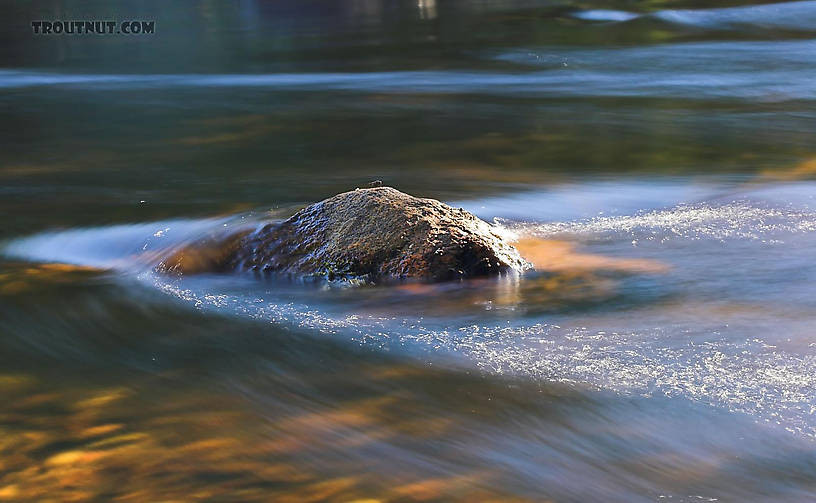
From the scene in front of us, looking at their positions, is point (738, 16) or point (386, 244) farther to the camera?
point (738, 16)

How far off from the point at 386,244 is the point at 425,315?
0.51 m

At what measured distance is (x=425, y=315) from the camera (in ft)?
12.8

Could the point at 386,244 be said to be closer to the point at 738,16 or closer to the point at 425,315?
the point at 425,315

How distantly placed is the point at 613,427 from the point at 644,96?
7.70 m

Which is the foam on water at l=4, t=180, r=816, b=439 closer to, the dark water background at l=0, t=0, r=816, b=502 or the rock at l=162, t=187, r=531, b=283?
the dark water background at l=0, t=0, r=816, b=502

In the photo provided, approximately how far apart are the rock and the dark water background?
0.14m

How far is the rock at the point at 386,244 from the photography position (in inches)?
168

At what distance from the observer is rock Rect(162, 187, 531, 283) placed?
4258 mm

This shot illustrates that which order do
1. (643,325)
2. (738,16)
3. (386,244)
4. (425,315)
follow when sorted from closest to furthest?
1. (643,325)
2. (425,315)
3. (386,244)
4. (738,16)

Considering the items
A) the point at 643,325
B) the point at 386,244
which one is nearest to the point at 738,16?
the point at 386,244

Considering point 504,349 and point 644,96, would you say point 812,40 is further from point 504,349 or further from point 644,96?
point 504,349

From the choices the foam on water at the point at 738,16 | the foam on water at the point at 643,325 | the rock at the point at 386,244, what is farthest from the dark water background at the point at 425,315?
the foam on water at the point at 738,16

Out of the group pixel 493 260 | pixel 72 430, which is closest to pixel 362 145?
pixel 493 260

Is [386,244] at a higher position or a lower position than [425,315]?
higher
